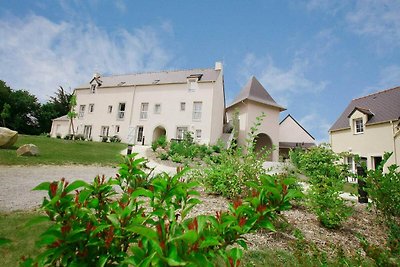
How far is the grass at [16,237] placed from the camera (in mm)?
2760

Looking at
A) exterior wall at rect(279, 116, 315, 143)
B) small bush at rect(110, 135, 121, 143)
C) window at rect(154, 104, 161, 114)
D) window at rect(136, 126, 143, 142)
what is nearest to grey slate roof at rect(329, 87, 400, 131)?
exterior wall at rect(279, 116, 315, 143)

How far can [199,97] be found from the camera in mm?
24469

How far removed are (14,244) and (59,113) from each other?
148ft

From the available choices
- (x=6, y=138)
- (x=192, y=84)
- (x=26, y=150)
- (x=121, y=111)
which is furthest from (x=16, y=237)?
(x=121, y=111)

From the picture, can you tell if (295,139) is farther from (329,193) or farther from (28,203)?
(28,203)

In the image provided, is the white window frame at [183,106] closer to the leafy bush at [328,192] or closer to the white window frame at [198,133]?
the white window frame at [198,133]

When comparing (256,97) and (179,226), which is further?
(256,97)

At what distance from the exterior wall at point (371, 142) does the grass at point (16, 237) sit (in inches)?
773

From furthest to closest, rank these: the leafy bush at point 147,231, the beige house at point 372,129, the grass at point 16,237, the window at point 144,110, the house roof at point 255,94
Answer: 1. the window at point 144,110
2. the house roof at point 255,94
3. the beige house at point 372,129
4. the grass at point 16,237
5. the leafy bush at point 147,231

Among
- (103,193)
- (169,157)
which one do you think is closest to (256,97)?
(169,157)

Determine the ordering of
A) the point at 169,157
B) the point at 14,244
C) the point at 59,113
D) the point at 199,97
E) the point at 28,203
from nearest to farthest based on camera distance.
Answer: the point at 14,244 → the point at 28,203 → the point at 169,157 → the point at 199,97 → the point at 59,113

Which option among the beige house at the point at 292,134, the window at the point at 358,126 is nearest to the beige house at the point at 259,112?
the beige house at the point at 292,134

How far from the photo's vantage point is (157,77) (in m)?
28.6

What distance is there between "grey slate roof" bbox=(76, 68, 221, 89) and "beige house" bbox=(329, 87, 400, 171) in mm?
13745
